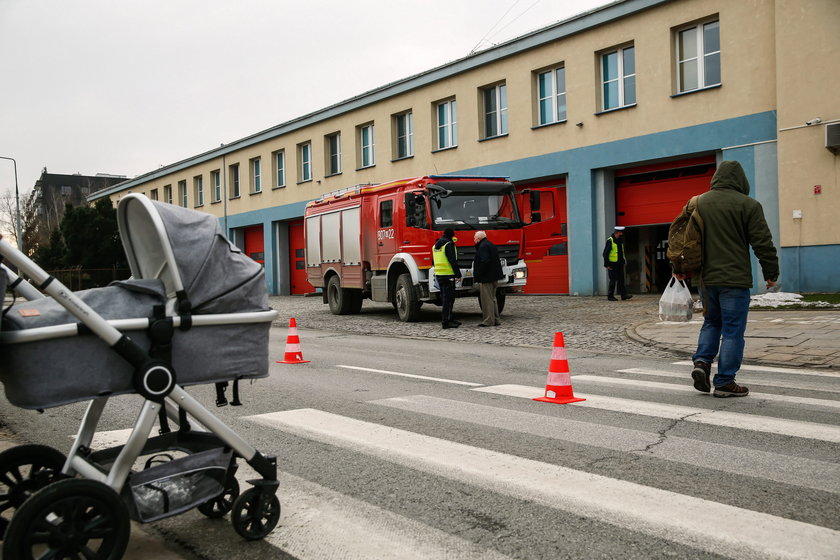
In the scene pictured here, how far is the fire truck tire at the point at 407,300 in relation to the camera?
16266 millimetres

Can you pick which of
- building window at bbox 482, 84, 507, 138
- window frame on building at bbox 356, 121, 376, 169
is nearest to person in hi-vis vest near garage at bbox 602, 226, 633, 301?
building window at bbox 482, 84, 507, 138

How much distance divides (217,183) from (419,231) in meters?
30.9

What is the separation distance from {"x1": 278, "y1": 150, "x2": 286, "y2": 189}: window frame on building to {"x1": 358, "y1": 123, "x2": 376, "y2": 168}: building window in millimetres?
7023

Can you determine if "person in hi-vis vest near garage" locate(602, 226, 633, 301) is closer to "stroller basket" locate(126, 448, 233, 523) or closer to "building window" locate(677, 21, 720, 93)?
"building window" locate(677, 21, 720, 93)

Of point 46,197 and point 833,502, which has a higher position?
point 46,197

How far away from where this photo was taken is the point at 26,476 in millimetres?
3582

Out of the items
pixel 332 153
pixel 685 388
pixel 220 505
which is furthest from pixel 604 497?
pixel 332 153

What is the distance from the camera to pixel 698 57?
64.8 ft

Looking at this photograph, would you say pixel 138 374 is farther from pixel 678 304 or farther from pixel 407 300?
pixel 407 300

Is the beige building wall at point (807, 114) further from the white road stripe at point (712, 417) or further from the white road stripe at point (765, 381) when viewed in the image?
the white road stripe at point (712, 417)

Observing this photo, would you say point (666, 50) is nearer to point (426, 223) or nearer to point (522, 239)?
point (522, 239)

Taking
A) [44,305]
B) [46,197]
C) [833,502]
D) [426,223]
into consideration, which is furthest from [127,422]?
[46,197]

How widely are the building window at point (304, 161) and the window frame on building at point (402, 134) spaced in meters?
6.96

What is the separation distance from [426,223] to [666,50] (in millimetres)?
9394
